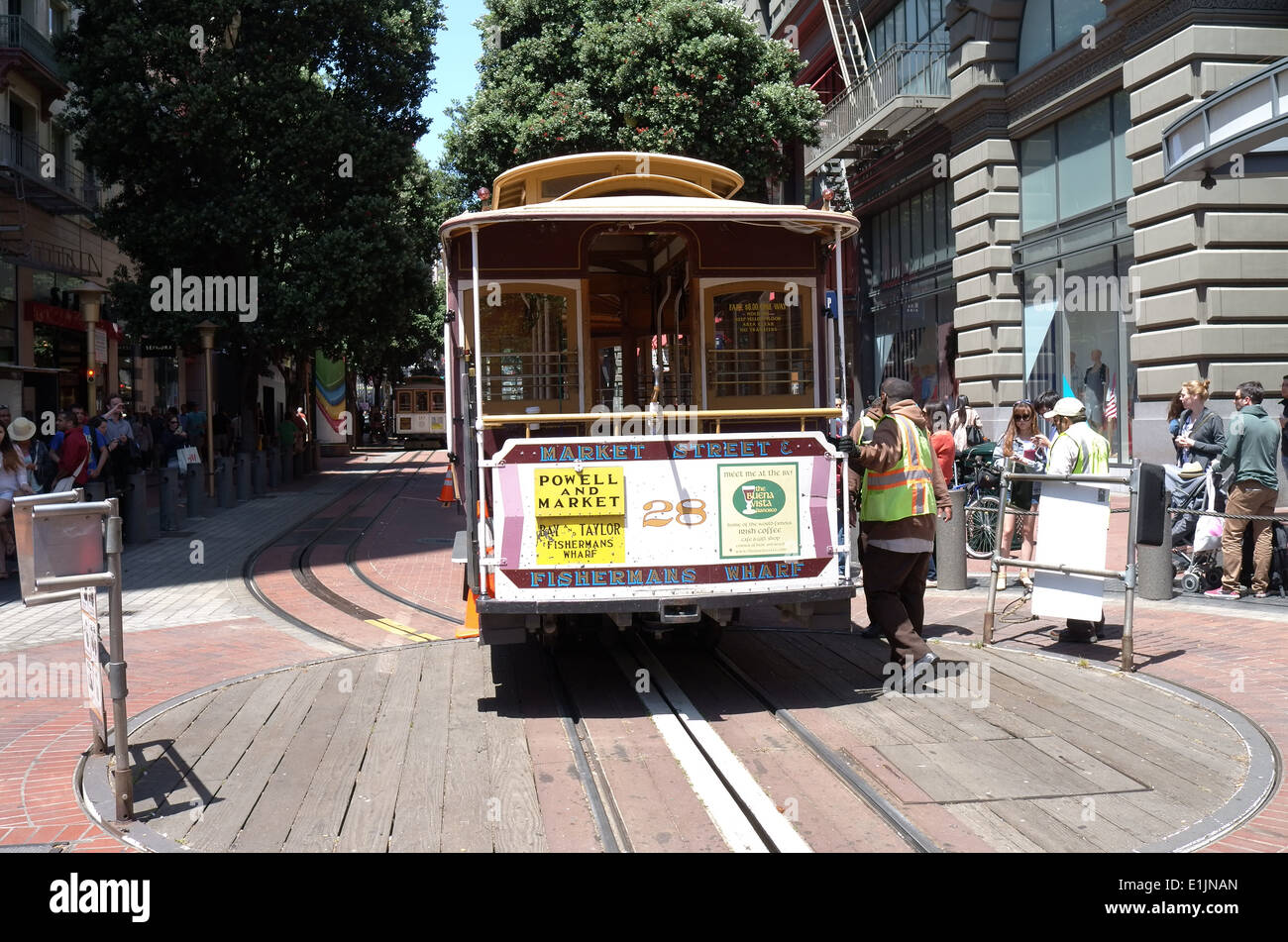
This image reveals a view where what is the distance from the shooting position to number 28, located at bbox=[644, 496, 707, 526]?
7.18m

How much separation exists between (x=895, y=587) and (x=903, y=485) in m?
0.68

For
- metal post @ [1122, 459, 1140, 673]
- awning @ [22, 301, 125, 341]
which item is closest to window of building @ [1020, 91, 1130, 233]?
metal post @ [1122, 459, 1140, 673]

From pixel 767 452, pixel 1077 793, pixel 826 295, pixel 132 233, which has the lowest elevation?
pixel 1077 793

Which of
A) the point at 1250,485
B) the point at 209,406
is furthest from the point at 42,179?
the point at 1250,485

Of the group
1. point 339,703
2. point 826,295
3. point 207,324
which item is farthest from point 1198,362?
point 207,324

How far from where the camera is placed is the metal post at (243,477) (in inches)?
908

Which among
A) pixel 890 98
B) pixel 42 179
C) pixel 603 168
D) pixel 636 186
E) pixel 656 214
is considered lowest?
pixel 656 214

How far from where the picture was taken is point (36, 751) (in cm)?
655

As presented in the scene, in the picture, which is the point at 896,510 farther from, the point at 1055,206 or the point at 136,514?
the point at 1055,206

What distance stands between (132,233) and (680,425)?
20.5 m

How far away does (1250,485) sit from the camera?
10.4 m

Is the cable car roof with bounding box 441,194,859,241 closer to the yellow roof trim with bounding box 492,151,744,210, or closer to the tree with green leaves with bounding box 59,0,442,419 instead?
the yellow roof trim with bounding box 492,151,744,210

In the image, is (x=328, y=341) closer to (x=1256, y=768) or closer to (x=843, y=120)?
(x=843, y=120)

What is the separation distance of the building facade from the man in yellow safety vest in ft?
18.2
